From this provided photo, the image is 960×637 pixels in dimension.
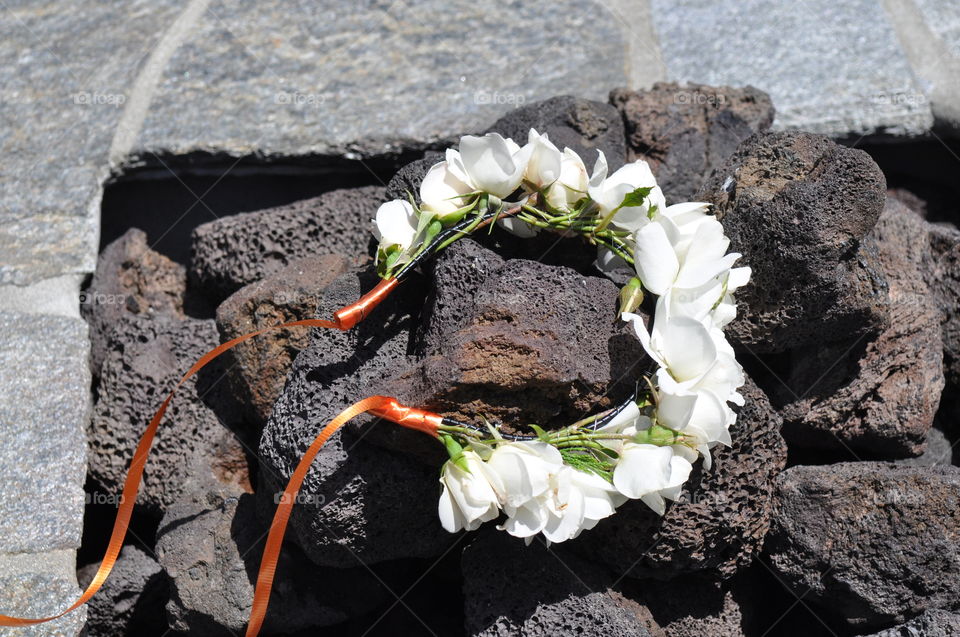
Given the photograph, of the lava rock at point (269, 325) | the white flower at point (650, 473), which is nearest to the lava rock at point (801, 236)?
the white flower at point (650, 473)

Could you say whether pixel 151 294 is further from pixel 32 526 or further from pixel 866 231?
pixel 866 231

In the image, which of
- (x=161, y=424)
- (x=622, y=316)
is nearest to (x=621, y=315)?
(x=622, y=316)

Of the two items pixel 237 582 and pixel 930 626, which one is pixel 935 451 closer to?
pixel 930 626

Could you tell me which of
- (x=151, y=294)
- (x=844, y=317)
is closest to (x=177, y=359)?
(x=151, y=294)

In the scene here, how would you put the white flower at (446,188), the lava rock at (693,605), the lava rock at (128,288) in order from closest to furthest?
1. the white flower at (446,188)
2. the lava rock at (693,605)
3. the lava rock at (128,288)

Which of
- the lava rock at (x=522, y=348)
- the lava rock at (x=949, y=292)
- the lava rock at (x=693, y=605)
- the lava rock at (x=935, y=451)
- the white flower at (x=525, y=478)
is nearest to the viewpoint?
the white flower at (x=525, y=478)

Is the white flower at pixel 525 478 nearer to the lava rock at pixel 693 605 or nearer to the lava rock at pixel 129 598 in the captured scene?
the lava rock at pixel 693 605
